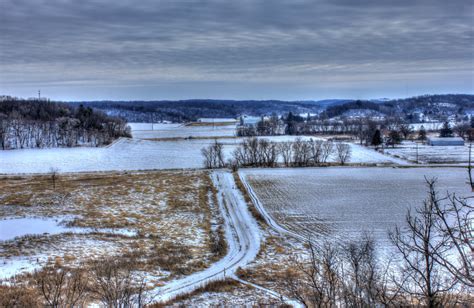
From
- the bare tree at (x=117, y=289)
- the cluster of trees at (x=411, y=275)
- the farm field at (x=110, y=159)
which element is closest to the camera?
the cluster of trees at (x=411, y=275)

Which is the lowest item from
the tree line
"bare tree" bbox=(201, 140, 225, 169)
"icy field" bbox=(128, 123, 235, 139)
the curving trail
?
the curving trail

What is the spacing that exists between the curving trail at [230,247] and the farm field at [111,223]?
76cm

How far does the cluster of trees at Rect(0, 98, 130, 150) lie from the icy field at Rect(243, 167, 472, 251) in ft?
225

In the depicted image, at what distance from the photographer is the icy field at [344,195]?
97.3ft

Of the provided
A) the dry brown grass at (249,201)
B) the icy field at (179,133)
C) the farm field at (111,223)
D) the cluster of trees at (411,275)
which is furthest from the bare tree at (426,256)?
the icy field at (179,133)

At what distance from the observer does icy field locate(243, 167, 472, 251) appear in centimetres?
2965

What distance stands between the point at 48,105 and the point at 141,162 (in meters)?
103

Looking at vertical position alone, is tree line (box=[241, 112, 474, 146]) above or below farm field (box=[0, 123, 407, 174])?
above

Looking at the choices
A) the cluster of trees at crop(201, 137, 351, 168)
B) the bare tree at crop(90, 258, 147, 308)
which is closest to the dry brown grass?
the cluster of trees at crop(201, 137, 351, 168)

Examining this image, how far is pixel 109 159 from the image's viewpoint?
78438 mm

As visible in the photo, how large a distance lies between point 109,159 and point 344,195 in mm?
54468

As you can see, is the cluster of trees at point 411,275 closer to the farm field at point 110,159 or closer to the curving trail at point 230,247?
the curving trail at point 230,247

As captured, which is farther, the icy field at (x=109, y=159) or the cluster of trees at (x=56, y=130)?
the cluster of trees at (x=56, y=130)

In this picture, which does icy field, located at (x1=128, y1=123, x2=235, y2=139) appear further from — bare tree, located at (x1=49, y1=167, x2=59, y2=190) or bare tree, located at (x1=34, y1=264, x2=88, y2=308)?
bare tree, located at (x1=34, y1=264, x2=88, y2=308)
